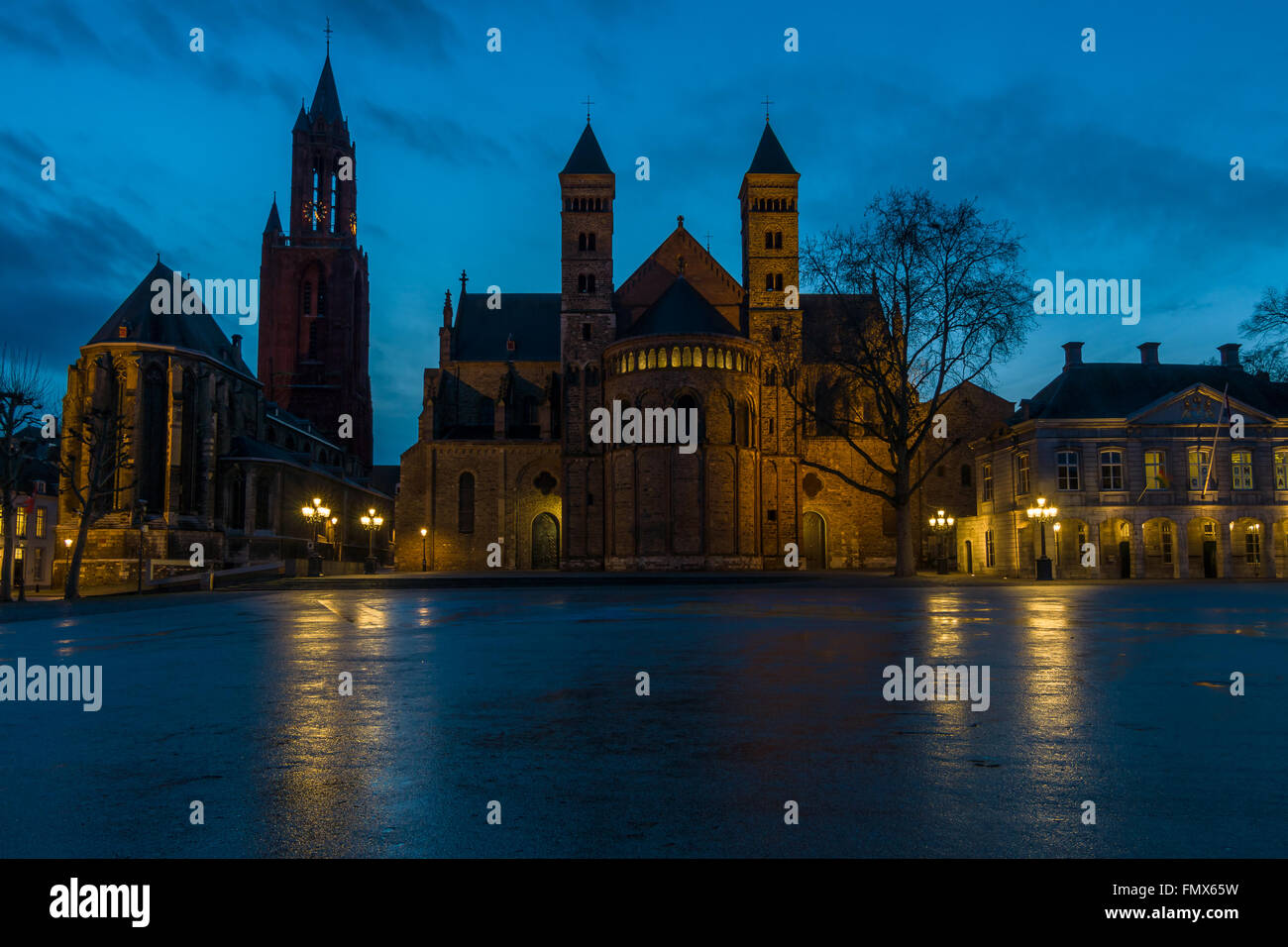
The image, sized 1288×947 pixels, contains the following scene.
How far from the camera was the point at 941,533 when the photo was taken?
52844 millimetres

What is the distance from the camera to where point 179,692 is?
7.99 m

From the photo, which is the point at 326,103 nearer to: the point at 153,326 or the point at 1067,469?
the point at 153,326

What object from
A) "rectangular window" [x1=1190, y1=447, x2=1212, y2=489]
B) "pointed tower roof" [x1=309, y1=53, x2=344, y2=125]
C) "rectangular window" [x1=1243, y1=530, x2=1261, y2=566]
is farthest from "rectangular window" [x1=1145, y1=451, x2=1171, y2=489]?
"pointed tower roof" [x1=309, y1=53, x2=344, y2=125]

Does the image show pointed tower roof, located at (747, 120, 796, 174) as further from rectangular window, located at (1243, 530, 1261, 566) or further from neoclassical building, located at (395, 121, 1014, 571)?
rectangular window, located at (1243, 530, 1261, 566)

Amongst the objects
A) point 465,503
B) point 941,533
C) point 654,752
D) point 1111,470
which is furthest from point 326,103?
point 654,752

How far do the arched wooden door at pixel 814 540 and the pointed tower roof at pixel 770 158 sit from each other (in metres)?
19.5

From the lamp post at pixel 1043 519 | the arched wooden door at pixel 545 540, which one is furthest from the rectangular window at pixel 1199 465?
the arched wooden door at pixel 545 540

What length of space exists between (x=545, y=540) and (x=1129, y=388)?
3258 centimetres

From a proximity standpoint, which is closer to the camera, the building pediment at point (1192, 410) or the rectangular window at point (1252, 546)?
the building pediment at point (1192, 410)

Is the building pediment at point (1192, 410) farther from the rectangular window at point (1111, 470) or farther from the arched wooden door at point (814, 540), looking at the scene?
the arched wooden door at point (814, 540)

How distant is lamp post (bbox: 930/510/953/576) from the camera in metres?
47.9

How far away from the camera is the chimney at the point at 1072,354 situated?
4431 cm
